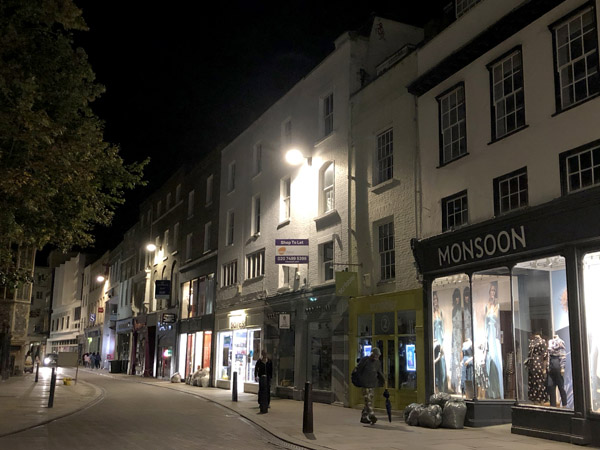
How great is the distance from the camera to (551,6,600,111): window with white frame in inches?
486

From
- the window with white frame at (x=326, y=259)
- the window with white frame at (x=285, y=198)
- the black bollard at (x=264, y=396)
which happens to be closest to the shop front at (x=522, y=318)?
the black bollard at (x=264, y=396)

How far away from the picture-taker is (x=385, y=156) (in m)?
20.0

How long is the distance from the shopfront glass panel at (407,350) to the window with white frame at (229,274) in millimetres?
14025

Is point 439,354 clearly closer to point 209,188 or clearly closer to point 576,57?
point 576,57

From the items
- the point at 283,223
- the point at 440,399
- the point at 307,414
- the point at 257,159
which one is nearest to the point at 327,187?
the point at 283,223

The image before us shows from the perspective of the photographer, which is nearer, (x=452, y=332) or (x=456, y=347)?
(x=456, y=347)

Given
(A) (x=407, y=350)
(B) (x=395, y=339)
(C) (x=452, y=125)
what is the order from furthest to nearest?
(B) (x=395, y=339), (A) (x=407, y=350), (C) (x=452, y=125)

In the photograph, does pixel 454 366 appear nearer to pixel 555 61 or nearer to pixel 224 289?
pixel 555 61

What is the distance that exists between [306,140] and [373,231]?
624 cm

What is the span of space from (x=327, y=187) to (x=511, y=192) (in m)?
9.40

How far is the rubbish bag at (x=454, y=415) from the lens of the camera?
14.1 meters

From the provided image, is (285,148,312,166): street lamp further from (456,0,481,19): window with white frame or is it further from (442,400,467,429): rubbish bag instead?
(442,400,467,429): rubbish bag

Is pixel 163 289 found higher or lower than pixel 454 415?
higher

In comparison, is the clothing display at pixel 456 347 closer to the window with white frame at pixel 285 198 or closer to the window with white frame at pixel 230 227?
the window with white frame at pixel 285 198
